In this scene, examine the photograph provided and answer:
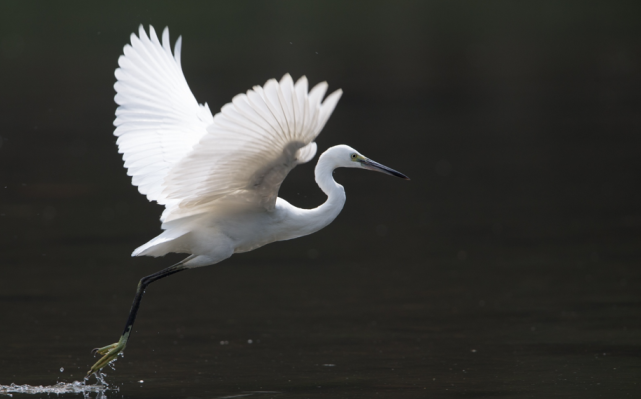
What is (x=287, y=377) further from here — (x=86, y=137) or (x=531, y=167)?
(x=86, y=137)

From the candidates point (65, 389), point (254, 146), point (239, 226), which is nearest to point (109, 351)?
point (65, 389)

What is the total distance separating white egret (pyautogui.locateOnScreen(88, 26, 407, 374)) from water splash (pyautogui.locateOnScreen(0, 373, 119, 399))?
0.47ft

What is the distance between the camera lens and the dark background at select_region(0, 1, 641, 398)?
22.6 feet

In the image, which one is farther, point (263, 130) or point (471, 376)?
point (471, 376)

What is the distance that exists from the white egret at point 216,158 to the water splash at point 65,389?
0.47 feet

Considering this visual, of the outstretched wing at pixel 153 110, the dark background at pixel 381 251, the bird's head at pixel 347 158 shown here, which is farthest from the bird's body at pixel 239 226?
the dark background at pixel 381 251

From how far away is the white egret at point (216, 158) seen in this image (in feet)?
17.2

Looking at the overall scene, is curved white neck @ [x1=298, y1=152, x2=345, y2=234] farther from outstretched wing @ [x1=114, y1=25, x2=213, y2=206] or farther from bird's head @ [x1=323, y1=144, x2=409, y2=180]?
outstretched wing @ [x1=114, y1=25, x2=213, y2=206]

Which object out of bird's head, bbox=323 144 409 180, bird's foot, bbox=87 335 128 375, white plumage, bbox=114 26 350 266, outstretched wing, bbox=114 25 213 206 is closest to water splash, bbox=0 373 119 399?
bird's foot, bbox=87 335 128 375

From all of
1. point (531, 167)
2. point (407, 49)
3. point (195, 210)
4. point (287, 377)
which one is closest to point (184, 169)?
point (195, 210)

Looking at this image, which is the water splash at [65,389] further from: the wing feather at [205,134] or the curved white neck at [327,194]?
the curved white neck at [327,194]

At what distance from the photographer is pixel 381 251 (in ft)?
34.6

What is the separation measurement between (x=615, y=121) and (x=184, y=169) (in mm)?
14166

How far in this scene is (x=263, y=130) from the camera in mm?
5398
